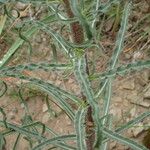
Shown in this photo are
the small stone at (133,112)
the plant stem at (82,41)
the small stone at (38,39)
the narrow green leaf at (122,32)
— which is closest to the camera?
the plant stem at (82,41)

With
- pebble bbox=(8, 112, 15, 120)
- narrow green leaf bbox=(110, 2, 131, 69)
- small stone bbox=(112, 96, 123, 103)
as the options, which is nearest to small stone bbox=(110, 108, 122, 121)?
small stone bbox=(112, 96, 123, 103)

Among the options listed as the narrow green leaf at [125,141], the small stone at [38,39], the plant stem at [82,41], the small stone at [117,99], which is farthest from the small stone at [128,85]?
the narrow green leaf at [125,141]

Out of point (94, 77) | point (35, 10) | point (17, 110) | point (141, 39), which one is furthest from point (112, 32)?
point (94, 77)

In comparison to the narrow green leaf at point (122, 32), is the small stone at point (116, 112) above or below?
above

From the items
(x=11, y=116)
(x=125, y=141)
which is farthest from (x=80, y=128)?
(x=11, y=116)

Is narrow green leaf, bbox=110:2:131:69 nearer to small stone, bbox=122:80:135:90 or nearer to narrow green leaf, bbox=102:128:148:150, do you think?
narrow green leaf, bbox=102:128:148:150

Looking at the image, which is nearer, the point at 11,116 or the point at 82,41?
the point at 82,41

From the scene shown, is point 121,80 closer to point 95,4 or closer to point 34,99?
point 34,99

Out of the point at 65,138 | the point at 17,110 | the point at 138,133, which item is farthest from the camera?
the point at 17,110

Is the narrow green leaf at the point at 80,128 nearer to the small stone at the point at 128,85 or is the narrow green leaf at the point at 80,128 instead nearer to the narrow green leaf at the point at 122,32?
the narrow green leaf at the point at 122,32

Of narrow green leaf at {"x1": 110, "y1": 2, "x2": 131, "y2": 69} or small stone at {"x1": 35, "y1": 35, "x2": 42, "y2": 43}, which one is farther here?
small stone at {"x1": 35, "y1": 35, "x2": 42, "y2": 43}

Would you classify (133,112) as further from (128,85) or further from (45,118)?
(45,118)
